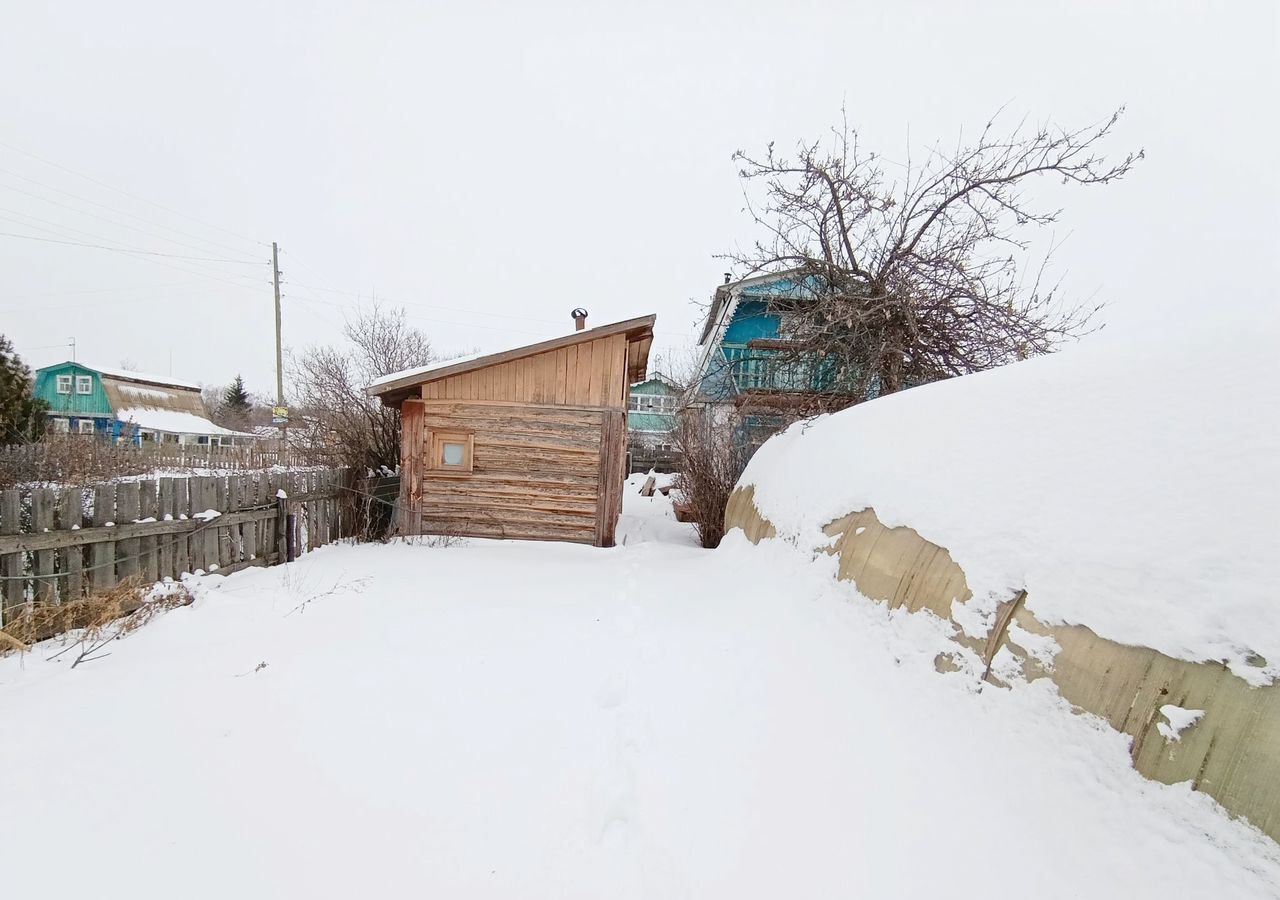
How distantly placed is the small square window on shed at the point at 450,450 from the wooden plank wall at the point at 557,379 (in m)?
0.68

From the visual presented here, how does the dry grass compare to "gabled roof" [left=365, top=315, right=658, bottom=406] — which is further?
"gabled roof" [left=365, top=315, right=658, bottom=406]

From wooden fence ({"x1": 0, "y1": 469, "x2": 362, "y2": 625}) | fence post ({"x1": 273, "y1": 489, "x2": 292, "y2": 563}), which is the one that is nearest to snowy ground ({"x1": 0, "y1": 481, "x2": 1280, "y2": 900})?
wooden fence ({"x1": 0, "y1": 469, "x2": 362, "y2": 625})

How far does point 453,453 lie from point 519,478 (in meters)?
1.24

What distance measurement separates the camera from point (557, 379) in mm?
8539

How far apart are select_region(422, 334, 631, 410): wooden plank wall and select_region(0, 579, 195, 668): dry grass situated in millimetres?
4785

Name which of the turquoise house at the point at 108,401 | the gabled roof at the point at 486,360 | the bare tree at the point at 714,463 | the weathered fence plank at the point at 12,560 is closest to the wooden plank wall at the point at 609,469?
the gabled roof at the point at 486,360

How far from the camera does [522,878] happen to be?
6.07 feet

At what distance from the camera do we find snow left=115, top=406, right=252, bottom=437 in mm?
31172

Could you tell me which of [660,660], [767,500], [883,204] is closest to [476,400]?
[767,500]

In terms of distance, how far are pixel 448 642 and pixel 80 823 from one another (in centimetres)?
207

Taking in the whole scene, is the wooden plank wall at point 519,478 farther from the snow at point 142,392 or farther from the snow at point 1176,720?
the snow at point 142,392

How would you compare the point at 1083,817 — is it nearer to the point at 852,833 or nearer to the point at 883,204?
the point at 852,833

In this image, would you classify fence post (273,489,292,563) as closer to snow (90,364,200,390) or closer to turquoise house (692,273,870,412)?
turquoise house (692,273,870,412)

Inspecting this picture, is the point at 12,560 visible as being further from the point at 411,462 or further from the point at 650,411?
the point at 650,411
